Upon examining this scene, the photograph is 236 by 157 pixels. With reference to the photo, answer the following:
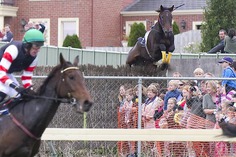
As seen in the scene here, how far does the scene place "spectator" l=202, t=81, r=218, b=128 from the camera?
38.7 feet

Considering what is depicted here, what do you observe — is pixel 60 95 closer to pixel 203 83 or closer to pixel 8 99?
pixel 8 99

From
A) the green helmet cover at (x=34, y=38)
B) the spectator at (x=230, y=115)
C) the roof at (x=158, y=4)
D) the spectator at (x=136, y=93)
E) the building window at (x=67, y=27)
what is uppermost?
the roof at (x=158, y=4)

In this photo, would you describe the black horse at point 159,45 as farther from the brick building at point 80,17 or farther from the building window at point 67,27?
the building window at point 67,27

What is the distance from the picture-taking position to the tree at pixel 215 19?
76.7 ft

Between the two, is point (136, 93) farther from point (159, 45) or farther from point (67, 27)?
point (67, 27)

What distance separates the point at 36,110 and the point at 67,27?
1248 inches

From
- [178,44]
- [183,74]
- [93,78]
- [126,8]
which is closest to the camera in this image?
[93,78]

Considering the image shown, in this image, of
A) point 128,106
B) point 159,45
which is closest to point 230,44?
point 159,45

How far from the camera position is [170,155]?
11891 millimetres

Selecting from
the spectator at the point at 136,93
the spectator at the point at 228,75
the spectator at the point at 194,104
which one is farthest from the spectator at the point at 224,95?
the spectator at the point at 136,93

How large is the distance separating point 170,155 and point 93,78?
193cm

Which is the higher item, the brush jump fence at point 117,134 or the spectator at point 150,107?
the spectator at point 150,107

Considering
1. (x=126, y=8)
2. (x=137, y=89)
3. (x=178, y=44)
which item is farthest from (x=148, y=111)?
(x=126, y=8)

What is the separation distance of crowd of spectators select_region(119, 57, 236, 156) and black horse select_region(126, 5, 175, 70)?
230cm
